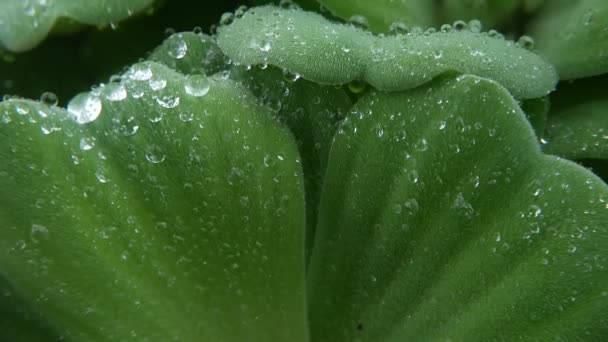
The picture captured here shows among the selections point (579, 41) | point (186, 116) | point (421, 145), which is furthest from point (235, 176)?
point (579, 41)

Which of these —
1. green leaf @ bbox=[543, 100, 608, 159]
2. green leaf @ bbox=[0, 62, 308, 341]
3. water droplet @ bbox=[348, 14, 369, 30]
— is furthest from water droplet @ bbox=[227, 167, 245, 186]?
green leaf @ bbox=[543, 100, 608, 159]

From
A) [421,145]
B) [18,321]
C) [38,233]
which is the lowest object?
[18,321]

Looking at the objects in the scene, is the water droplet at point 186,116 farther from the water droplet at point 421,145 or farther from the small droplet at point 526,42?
the small droplet at point 526,42

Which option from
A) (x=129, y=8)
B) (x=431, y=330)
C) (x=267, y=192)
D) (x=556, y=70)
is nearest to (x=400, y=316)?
(x=431, y=330)

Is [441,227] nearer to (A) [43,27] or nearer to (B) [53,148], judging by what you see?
(B) [53,148]

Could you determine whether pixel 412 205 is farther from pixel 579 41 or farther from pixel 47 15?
pixel 47 15

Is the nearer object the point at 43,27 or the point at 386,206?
the point at 386,206
